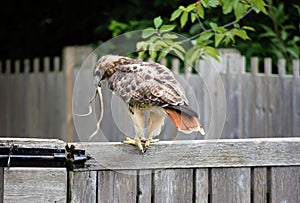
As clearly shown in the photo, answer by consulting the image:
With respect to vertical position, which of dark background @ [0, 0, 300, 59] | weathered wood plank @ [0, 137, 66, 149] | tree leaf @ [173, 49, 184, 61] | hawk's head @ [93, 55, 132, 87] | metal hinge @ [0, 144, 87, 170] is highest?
dark background @ [0, 0, 300, 59]

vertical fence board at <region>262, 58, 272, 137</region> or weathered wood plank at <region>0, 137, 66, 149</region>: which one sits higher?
vertical fence board at <region>262, 58, 272, 137</region>

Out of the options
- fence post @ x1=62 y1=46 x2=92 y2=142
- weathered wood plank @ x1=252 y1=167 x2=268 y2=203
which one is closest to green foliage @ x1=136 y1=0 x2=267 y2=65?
weathered wood plank @ x1=252 y1=167 x2=268 y2=203

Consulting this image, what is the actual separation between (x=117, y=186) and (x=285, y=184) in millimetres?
803

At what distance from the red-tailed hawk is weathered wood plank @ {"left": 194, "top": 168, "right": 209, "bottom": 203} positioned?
278mm

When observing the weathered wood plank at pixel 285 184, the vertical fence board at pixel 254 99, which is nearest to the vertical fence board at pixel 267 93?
the vertical fence board at pixel 254 99

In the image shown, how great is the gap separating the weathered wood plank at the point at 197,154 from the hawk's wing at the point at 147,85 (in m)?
0.27

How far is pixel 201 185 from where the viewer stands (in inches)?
115

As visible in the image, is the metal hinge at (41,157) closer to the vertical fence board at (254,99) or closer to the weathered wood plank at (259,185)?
the weathered wood plank at (259,185)

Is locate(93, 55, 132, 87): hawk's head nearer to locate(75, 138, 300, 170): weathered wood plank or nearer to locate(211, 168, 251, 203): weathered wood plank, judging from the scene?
locate(75, 138, 300, 170): weathered wood plank

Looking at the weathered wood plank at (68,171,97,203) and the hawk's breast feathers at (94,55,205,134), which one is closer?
the hawk's breast feathers at (94,55,205,134)

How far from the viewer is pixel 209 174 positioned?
2.96 metres

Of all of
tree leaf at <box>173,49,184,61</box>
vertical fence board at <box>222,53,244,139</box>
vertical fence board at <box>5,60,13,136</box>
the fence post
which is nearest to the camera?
tree leaf at <box>173,49,184,61</box>

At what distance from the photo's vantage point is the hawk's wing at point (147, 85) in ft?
8.63

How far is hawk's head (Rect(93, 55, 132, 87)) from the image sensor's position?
2.77m
